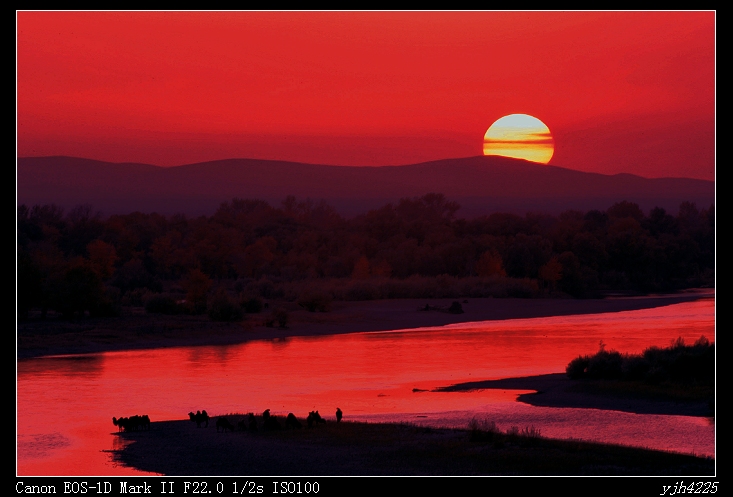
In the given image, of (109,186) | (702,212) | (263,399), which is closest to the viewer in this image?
(263,399)

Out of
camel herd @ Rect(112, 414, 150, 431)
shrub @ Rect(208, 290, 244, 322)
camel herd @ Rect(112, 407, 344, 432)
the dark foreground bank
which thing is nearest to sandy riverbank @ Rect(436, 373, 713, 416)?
the dark foreground bank

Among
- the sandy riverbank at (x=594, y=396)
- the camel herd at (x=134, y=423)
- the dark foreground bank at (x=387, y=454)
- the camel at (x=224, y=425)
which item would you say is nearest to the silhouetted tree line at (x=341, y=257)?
the sandy riverbank at (x=594, y=396)

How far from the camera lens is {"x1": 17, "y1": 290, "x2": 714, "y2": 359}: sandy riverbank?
34719mm

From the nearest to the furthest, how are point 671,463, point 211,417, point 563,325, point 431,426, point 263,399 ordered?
point 671,463
point 431,426
point 211,417
point 263,399
point 563,325

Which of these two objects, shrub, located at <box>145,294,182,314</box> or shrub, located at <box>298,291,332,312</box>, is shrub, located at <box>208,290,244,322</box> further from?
shrub, located at <box>298,291,332,312</box>

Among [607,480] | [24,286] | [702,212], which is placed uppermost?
[702,212]

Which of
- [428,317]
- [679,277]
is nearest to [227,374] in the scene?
[428,317]

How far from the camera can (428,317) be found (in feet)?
156

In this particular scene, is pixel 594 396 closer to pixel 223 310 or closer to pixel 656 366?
pixel 656 366

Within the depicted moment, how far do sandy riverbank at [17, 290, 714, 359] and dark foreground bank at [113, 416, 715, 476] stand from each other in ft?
51.7

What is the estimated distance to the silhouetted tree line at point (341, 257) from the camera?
155 ft

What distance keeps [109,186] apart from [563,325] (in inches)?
3579

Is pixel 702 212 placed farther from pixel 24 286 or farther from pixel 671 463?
pixel 671 463

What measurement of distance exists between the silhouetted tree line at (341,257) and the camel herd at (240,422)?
20520 millimetres
